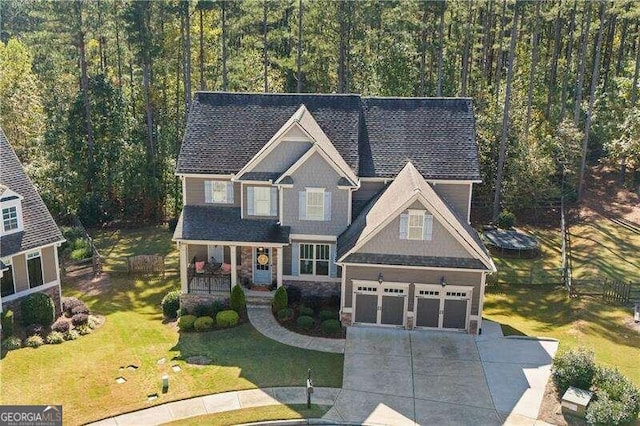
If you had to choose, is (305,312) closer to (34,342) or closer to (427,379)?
(427,379)

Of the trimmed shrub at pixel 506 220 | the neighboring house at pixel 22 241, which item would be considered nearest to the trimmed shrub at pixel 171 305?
the neighboring house at pixel 22 241

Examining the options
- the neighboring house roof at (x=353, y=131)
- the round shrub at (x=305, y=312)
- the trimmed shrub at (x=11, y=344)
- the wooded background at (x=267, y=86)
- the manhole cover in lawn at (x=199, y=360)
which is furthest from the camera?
the wooded background at (x=267, y=86)

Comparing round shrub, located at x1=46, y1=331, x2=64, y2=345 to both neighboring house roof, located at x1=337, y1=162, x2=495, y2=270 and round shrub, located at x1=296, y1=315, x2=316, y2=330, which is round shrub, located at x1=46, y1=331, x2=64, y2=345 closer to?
round shrub, located at x1=296, y1=315, x2=316, y2=330

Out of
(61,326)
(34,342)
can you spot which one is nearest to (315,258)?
(61,326)

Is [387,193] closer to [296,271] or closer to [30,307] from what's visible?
[296,271]

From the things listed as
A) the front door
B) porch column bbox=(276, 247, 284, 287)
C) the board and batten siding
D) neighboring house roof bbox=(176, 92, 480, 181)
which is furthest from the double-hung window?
neighboring house roof bbox=(176, 92, 480, 181)

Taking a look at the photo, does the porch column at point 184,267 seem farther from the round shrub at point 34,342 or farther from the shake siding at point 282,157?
the round shrub at point 34,342
